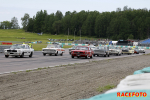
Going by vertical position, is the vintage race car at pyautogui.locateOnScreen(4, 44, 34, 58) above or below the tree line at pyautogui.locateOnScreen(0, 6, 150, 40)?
below

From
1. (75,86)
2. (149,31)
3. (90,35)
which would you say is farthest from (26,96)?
(90,35)

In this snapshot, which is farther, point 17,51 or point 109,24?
point 109,24

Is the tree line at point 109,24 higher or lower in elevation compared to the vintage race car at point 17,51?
higher

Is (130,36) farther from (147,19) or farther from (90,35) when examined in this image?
(90,35)

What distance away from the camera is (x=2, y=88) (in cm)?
823

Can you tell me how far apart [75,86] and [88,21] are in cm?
15950

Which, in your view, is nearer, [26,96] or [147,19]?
[26,96]

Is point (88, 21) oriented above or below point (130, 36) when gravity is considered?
above

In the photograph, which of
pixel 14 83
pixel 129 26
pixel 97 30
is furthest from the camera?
pixel 97 30

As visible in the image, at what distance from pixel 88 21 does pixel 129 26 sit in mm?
29678

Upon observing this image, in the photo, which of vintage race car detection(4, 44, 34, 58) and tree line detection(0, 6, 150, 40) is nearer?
vintage race car detection(4, 44, 34, 58)

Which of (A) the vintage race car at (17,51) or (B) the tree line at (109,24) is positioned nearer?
(A) the vintage race car at (17,51)

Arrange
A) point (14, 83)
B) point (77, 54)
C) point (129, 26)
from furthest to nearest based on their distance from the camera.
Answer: point (129, 26) → point (77, 54) → point (14, 83)

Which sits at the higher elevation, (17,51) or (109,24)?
(109,24)
